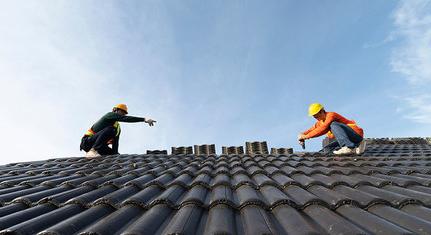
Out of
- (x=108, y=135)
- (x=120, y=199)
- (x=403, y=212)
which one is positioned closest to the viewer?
(x=403, y=212)

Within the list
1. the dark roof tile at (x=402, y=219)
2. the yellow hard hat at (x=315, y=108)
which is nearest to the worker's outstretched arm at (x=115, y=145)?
the yellow hard hat at (x=315, y=108)


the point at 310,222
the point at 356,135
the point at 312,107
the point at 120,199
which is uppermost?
the point at 312,107

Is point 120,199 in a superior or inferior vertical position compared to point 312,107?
inferior

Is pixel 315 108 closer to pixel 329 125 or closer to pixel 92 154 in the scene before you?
pixel 329 125

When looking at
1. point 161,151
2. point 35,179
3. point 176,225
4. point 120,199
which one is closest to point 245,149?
point 161,151

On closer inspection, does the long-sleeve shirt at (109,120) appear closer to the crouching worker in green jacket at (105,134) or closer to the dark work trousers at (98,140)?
the crouching worker in green jacket at (105,134)

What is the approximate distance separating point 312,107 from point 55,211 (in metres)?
5.42

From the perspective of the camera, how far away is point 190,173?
15.1 feet

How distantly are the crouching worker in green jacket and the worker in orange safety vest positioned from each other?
150 inches

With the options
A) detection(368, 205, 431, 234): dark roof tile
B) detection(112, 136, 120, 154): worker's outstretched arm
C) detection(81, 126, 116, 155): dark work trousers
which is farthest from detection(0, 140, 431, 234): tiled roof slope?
detection(112, 136, 120, 154): worker's outstretched arm

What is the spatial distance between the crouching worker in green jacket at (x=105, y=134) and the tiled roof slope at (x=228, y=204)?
2.95 metres

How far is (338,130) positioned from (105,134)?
206 inches

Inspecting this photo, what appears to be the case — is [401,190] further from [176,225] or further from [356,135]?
[356,135]

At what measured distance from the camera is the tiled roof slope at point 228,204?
213 cm
